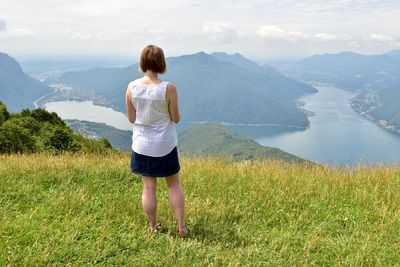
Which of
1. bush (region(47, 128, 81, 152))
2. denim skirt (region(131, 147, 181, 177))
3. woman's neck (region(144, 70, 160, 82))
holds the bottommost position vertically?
bush (region(47, 128, 81, 152))

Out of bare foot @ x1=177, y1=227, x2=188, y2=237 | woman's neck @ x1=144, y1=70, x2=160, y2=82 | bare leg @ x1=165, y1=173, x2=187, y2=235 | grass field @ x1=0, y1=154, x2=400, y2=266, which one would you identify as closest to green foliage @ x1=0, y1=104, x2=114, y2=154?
grass field @ x1=0, y1=154, x2=400, y2=266

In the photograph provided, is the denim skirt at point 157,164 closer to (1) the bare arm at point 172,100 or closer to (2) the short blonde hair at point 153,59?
(1) the bare arm at point 172,100

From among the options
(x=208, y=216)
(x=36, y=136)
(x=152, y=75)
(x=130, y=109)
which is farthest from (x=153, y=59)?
(x=36, y=136)

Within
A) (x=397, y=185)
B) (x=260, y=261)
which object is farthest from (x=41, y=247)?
(x=397, y=185)

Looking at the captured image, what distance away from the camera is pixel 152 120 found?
4.63 metres

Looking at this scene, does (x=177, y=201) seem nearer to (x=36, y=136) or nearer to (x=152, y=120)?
(x=152, y=120)

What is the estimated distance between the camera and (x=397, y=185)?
7254 millimetres

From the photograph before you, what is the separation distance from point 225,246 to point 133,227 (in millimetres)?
1175

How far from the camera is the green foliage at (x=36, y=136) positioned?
15398 mm

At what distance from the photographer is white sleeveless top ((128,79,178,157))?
14.9 feet

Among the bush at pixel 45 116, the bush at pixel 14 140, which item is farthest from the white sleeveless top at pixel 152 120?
the bush at pixel 45 116

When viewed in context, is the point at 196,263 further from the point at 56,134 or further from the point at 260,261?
the point at 56,134

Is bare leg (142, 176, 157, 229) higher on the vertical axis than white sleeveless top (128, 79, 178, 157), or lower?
lower

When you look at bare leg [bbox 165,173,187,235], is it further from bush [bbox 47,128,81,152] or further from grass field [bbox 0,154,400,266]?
bush [bbox 47,128,81,152]
